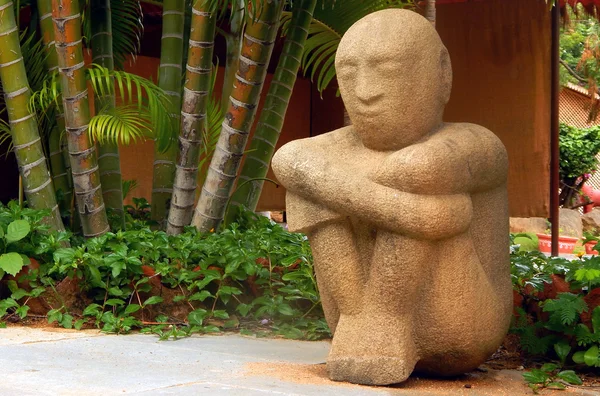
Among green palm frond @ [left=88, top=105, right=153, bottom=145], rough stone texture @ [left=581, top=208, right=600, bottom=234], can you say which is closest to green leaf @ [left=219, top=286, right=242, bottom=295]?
green palm frond @ [left=88, top=105, right=153, bottom=145]

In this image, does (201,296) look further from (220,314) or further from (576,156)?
(576,156)

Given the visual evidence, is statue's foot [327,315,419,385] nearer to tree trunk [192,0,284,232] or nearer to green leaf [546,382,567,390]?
green leaf [546,382,567,390]

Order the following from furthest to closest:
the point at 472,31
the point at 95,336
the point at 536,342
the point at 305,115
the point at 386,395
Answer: the point at 305,115, the point at 472,31, the point at 95,336, the point at 536,342, the point at 386,395

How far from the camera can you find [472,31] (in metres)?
9.33

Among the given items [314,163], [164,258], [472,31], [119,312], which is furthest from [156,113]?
[472,31]

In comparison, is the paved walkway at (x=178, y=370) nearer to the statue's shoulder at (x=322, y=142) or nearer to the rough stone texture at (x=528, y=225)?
the statue's shoulder at (x=322, y=142)

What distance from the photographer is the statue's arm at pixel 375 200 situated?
339cm

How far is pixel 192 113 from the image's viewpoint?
562 cm

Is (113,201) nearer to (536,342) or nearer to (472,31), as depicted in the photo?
(536,342)

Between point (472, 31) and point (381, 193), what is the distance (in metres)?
6.33

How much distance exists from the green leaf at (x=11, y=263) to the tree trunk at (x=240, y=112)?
1329 millimetres

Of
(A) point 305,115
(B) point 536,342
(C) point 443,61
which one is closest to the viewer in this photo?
(C) point 443,61

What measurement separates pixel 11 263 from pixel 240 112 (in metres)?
1.67

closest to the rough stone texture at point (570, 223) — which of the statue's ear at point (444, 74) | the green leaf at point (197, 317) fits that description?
the green leaf at point (197, 317)
